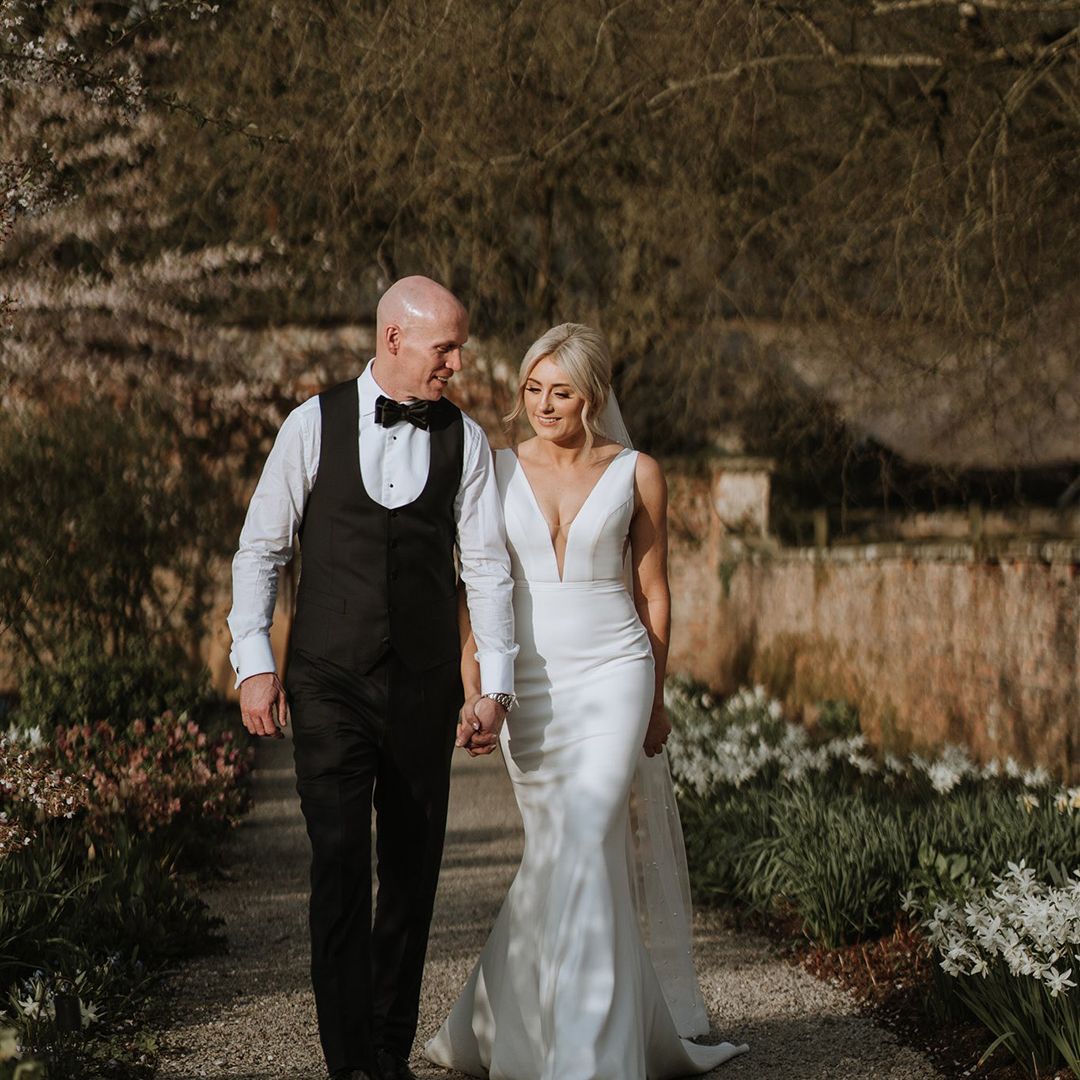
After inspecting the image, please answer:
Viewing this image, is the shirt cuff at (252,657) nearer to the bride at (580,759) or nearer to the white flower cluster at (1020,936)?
the bride at (580,759)

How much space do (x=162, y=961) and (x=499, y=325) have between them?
842cm

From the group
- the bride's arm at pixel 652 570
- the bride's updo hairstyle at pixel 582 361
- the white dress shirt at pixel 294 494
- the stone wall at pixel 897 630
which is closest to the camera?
the white dress shirt at pixel 294 494

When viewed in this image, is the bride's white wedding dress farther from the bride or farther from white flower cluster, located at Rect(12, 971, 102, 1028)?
white flower cluster, located at Rect(12, 971, 102, 1028)

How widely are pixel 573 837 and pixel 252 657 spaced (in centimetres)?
97

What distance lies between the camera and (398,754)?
3980 millimetres

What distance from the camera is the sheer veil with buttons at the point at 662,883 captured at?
183 inches

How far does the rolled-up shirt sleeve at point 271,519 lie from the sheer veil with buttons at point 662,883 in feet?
3.27

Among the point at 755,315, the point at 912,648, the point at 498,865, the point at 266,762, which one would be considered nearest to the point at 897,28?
the point at 755,315

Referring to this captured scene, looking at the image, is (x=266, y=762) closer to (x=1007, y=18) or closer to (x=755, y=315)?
(x=755, y=315)

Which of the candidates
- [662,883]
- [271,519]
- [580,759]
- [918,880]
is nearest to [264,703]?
[271,519]

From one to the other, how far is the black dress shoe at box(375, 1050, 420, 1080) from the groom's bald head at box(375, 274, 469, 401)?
1658mm

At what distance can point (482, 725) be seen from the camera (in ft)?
13.3

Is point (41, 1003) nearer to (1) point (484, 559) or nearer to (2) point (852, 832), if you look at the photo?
(1) point (484, 559)

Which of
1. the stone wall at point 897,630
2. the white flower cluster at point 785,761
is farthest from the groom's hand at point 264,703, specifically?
the stone wall at point 897,630
